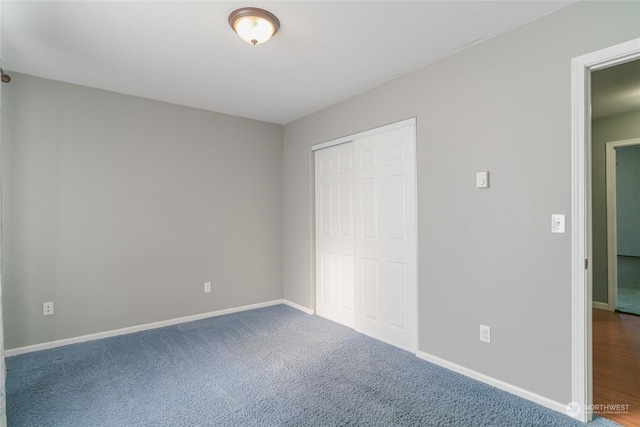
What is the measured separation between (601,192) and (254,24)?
474 cm

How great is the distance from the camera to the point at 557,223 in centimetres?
206

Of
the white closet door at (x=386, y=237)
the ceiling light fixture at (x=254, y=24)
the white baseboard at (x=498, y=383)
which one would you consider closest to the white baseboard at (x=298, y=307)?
the white closet door at (x=386, y=237)

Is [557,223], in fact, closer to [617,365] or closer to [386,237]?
[386,237]

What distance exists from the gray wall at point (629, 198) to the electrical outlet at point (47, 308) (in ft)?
33.3

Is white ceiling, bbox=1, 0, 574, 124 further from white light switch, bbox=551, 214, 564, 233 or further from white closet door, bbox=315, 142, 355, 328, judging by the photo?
white light switch, bbox=551, 214, 564, 233

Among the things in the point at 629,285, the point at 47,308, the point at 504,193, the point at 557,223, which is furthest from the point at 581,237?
the point at 629,285

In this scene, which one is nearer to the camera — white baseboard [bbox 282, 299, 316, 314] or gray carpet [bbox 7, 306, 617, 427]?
gray carpet [bbox 7, 306, 617, 427]

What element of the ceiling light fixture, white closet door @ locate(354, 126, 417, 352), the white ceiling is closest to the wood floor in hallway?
white closet door @ locate(354, 126, 417, 352)

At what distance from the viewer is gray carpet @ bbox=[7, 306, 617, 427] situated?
2004mm

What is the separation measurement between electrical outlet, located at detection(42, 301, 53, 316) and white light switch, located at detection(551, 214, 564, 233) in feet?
14.3

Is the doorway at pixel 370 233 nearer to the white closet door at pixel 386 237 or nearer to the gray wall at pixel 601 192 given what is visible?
the white closet door at pixel 386 237

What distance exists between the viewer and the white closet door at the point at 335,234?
12.3 feet

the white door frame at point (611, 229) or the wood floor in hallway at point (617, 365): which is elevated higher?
the white door frame at point (611, 229)

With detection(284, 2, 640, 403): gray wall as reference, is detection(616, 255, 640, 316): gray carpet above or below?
below
